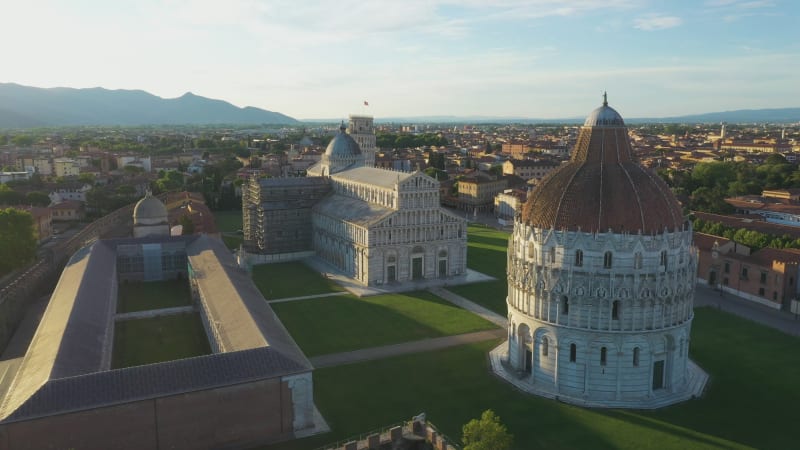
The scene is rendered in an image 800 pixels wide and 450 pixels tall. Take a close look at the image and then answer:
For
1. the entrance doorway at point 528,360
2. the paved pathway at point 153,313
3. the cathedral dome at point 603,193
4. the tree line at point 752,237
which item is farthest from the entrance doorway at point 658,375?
the paved pathway at point 153,313

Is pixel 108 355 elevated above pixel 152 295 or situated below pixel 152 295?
above

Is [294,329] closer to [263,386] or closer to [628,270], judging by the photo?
[263,386]

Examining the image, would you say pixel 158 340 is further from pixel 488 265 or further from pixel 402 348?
pixel 488 265

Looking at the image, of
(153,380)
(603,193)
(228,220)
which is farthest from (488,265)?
(228,220)

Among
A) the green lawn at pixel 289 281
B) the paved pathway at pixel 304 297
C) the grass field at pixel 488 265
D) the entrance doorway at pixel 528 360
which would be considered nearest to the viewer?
the entrance doorway at pixel 528 360

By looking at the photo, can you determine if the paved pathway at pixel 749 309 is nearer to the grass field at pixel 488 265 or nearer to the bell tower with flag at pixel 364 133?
the grass field at pixel 488 265

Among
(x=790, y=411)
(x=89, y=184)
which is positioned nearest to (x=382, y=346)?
(x=790, y=411)
